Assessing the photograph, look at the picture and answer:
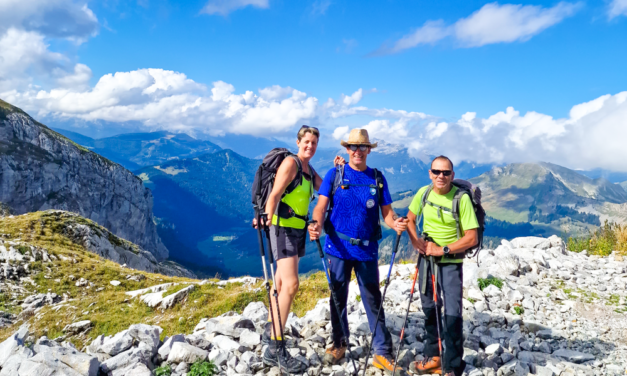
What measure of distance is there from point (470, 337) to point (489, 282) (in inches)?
130

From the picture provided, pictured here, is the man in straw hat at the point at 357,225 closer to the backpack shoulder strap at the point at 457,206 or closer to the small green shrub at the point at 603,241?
the backpack shoulder strap at the point at 457,206

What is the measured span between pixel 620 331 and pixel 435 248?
20.5 feet

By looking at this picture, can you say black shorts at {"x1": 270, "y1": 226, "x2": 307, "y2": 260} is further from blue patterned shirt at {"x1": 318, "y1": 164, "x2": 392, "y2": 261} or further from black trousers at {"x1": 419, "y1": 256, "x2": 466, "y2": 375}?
black trousers at {"x1": 419, "y1": 256, "x2": 466, "y2": 375}

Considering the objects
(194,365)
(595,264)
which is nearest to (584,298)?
(595,264)

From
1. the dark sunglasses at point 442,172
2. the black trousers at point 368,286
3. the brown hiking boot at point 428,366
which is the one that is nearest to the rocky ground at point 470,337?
the brown hiking boot at point 428,366

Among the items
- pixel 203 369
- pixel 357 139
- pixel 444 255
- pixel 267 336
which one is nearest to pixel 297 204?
pixel 357 139

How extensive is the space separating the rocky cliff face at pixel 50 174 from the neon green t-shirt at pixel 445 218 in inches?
5980

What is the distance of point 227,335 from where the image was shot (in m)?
7.28

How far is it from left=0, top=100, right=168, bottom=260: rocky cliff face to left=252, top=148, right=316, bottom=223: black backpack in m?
150

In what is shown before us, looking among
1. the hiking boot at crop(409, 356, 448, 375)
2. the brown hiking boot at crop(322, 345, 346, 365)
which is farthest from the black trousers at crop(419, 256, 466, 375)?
the brown hiking boot at crop(322, 345, 346, 365)

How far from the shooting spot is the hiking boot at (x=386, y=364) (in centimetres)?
599

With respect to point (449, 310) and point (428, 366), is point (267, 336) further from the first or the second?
point (449, 310)

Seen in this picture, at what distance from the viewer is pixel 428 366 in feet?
20.0

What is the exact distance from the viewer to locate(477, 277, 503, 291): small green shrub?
33.2ft
